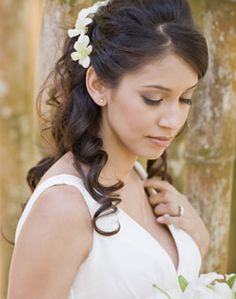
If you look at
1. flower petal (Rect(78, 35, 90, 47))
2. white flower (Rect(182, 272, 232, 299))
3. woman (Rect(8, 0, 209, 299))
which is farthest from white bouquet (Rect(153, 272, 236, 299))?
flower petal (Rect(78, 35, 90, 47))

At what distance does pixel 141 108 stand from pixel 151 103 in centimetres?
2

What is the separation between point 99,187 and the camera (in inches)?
59.1

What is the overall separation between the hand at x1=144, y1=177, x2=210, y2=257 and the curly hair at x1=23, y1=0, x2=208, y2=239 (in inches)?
8.1

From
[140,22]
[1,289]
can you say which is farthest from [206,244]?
[1,289]

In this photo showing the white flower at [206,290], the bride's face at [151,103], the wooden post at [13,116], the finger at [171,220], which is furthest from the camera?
the wooden post at [13,116]

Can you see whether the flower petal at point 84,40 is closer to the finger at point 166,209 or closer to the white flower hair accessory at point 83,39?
the white flower hair accessory at point 83,39

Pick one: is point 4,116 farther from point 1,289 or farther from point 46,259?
point 46,259

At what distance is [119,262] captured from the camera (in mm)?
1495

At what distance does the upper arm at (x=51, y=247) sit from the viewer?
1.40 meters

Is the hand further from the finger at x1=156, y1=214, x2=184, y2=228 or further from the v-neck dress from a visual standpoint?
the v-neck dress

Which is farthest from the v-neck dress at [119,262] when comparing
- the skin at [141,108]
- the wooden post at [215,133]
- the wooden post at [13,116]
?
the wooden post at [13,116]

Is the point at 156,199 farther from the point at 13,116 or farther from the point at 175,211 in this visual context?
the point at 13,116

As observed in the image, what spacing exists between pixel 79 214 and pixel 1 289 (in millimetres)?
973

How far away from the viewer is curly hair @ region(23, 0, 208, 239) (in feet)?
4.78
